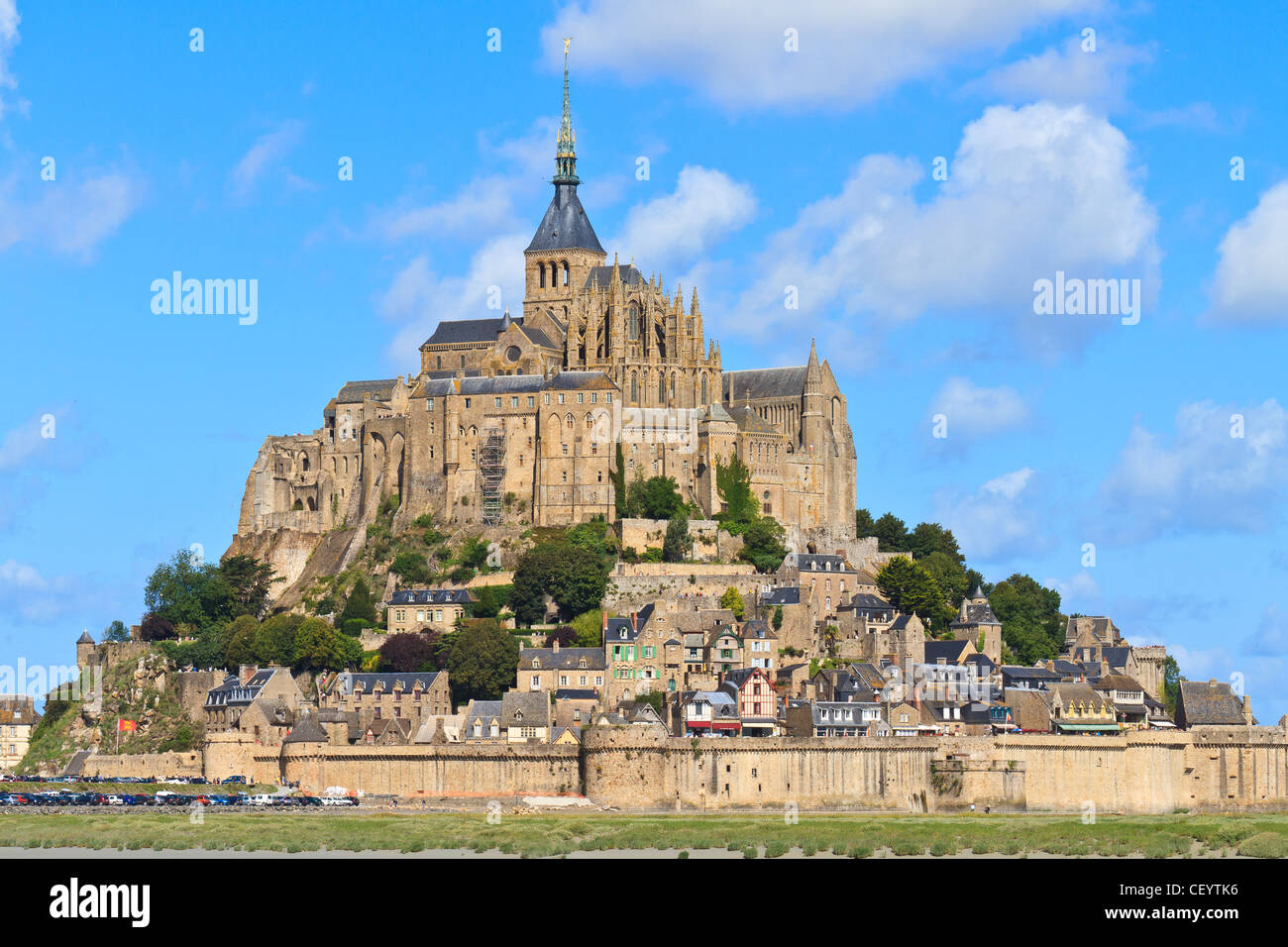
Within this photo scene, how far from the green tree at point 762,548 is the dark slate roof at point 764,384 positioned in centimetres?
1157

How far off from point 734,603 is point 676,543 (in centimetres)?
633

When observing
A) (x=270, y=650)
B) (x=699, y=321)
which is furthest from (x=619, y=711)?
(x=699, y=321)

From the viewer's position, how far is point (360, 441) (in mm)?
128000

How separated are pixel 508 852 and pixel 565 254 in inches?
2444

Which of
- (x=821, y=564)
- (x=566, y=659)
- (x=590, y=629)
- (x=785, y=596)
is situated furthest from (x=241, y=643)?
(x=821, y=564)

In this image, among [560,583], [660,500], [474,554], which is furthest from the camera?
[474,554]

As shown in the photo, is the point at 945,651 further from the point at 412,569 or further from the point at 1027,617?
the point at 412,569

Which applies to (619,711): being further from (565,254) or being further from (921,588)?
(565,254)

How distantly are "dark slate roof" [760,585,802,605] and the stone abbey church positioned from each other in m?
10.3

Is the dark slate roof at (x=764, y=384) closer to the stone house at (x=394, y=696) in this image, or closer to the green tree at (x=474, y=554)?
the green tree at (x=474, y=554)

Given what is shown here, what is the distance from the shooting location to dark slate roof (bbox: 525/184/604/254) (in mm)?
130375

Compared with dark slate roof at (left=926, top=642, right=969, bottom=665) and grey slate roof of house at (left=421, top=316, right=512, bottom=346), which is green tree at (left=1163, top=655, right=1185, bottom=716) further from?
grey slate roof of house at (left=421, top=316, right=512, bottom=346)

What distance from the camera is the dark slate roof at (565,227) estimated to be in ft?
428

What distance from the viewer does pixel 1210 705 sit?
101 m
